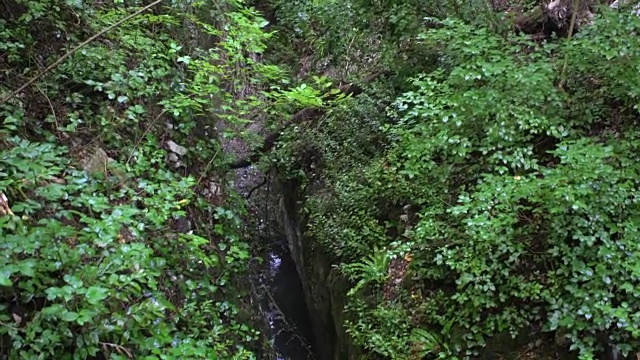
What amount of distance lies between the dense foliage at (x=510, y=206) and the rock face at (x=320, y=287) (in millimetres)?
641

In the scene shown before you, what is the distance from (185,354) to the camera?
8.42ft

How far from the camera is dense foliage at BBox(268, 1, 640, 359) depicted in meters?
3.14

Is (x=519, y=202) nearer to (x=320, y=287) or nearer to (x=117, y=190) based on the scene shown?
(x=117, y=190)

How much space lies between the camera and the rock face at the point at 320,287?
17.6 feet

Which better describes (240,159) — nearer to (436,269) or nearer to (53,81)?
(53,81)

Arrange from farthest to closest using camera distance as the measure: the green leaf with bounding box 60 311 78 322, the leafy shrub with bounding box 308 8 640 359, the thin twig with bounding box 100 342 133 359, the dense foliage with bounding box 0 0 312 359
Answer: the leafy shrub with bounding box 308 8 640 359
the thin twig with bounding box 100 342 133 359
the dense foliage with bounding box 0 0 312 359
the green leaf with bounding box 60 311 78 322

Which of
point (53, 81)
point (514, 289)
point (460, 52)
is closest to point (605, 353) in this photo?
point (514, 289)

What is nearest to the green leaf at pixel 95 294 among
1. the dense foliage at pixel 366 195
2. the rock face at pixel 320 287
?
the dense foliage at pixel 366 195

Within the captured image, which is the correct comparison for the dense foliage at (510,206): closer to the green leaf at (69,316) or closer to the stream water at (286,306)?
the green leaf at (69,316)

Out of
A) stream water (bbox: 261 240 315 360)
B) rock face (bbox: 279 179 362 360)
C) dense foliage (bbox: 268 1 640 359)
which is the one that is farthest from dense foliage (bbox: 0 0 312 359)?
stream water (bbox: 261 240 315 360)

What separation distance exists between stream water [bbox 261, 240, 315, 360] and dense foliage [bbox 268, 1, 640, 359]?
8.97 ft

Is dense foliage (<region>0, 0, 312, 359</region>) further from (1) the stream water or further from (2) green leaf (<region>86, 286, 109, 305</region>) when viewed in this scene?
(1) the stream water

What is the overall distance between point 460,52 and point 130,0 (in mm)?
3529

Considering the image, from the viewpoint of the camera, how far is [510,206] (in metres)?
3.53
